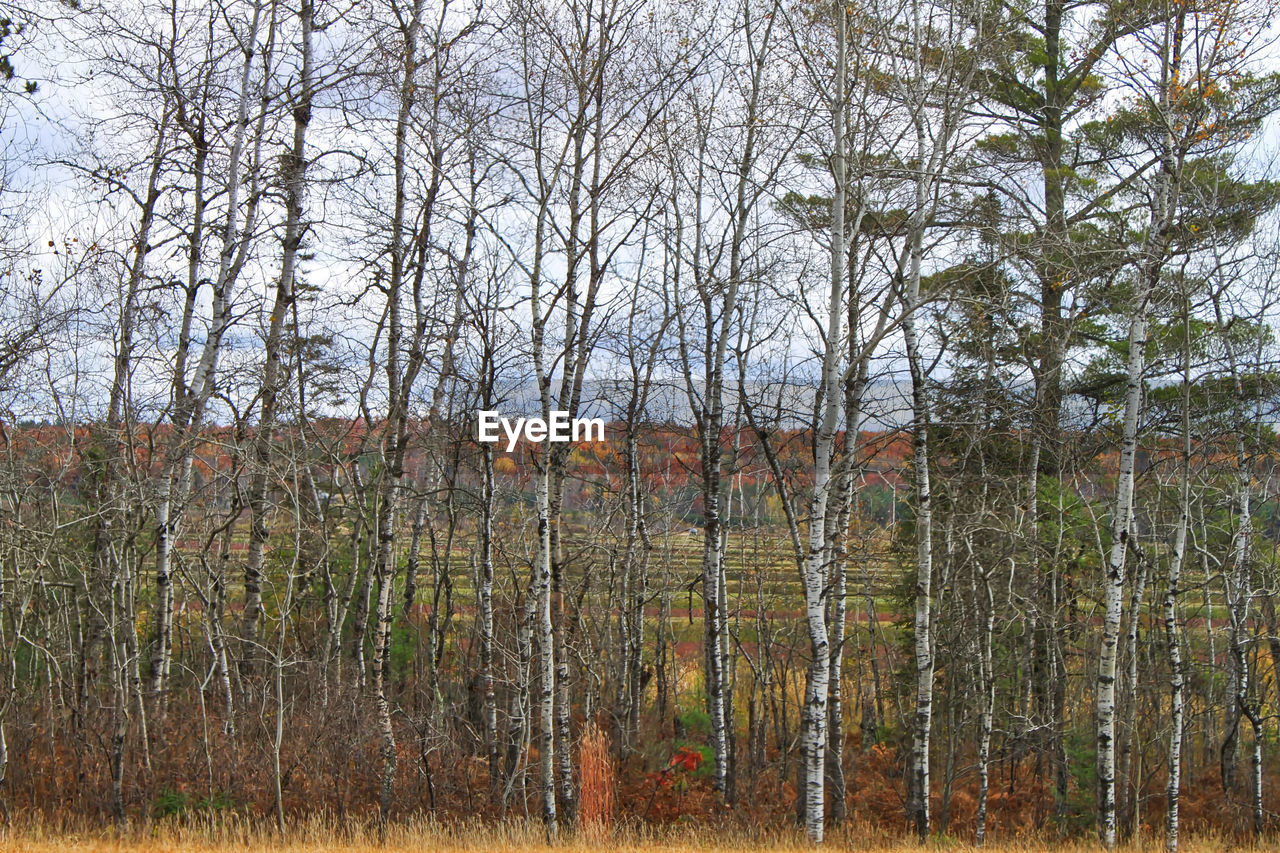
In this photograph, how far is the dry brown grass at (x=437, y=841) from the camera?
8.35 meters

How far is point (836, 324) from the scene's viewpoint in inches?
377

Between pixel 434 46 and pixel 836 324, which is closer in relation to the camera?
pixel 836 324

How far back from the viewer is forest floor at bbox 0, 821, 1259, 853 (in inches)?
328

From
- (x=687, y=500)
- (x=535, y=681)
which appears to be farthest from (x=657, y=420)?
(x=535, y=681)

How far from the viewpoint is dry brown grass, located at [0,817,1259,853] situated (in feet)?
27.4

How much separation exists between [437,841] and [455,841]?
196mm

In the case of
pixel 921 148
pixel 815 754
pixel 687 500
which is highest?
pixel 921 148

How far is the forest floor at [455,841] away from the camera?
8336 mm

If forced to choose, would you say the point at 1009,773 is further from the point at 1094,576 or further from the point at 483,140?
the point at 483,140

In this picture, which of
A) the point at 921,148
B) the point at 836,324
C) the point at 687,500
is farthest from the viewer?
the point at 687,500

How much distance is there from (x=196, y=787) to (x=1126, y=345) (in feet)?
49.1

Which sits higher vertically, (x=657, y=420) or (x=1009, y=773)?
(x=657, y=420)

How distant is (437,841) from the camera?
31.0 ft

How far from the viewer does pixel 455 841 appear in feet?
31.0
